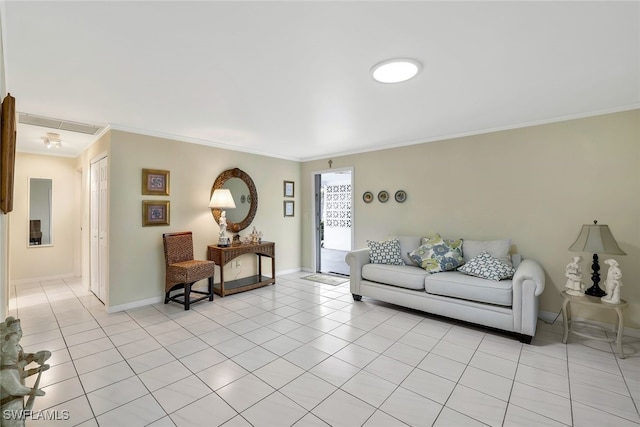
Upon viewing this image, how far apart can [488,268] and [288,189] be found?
3654mm

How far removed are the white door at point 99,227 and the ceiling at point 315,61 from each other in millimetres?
826

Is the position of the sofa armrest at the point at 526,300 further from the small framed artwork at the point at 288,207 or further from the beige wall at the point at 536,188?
the small framed artwork at the point at 288,207

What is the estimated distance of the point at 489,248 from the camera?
11.4 feet

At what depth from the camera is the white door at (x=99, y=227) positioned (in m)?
3.69

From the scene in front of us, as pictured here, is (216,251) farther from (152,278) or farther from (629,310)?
(629,310)

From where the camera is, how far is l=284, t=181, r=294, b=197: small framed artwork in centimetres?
556

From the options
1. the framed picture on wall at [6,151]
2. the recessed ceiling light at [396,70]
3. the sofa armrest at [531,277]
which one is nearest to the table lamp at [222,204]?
the framed picture on wall at [6,151]

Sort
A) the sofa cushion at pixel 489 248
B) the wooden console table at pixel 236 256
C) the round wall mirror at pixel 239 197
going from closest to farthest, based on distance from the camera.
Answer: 1. the sofa cushion at pixel 489 248
2. the wooden console table at pixel 236 256
3. the round wall mirror at pixel 239 197

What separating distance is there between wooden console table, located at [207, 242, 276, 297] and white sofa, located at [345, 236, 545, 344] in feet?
4.87

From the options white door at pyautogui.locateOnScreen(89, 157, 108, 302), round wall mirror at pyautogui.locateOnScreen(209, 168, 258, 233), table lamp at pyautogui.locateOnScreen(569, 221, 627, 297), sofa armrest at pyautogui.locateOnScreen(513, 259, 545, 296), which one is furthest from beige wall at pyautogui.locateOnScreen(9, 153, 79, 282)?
table lamp at pyautogui.locateOnScreen(569, 221, 627, 297)

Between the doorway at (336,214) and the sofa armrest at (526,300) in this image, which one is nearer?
the sofa armrest at (526,300)

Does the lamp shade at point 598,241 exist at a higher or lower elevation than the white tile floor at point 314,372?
higher

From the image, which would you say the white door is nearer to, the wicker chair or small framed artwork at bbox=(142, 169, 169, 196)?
small framed artwork at bbox=(142, 169, 169, 196)

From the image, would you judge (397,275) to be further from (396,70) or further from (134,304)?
(134,304)
